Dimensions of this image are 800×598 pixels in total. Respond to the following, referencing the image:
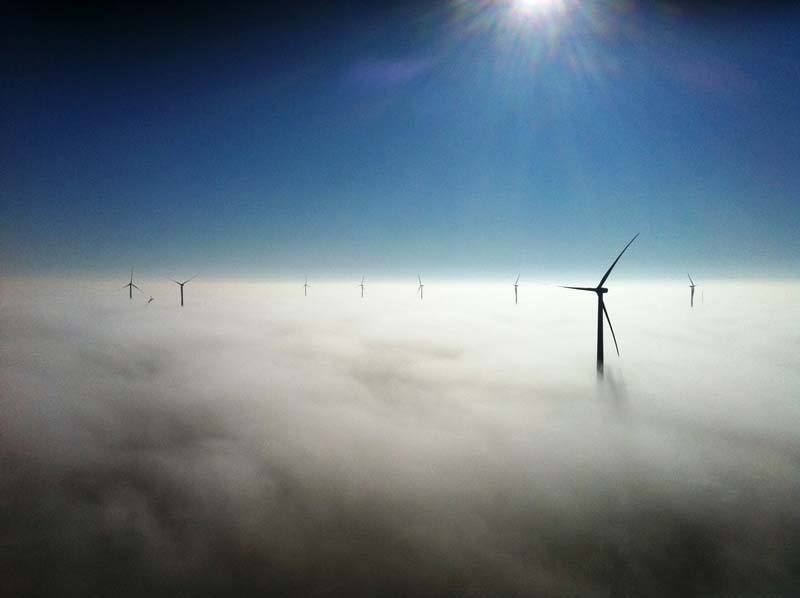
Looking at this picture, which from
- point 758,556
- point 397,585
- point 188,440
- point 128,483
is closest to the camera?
point 397,585

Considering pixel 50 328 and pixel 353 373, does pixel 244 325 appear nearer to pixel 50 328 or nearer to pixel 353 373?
pixel 50 328

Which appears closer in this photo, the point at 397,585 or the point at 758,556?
the point at 397,585

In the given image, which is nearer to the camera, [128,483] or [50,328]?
[128,483]

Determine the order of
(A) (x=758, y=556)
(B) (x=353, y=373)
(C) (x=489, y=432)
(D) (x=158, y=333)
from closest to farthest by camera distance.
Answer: (A) (x=758, y=556), (C) (x=489, y=432), (B) (x=353, y=373), (D) (x=158, y=333)

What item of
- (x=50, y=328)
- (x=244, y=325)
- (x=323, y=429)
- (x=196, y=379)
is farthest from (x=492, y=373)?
(x=50, y=328)

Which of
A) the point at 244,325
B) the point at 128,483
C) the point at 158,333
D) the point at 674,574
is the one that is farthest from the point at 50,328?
the point at 674,574

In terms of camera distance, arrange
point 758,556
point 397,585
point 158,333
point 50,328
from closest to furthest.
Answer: point 397,585, point 758,556, point 158,333, point 50,328

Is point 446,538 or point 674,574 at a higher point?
point 446,538

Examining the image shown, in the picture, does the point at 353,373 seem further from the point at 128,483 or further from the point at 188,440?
the point at 128,483

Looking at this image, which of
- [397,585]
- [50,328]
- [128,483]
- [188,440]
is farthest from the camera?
[50,328]
